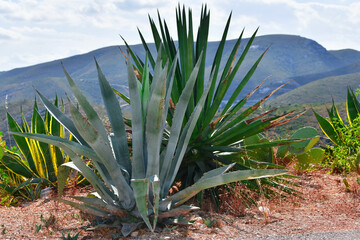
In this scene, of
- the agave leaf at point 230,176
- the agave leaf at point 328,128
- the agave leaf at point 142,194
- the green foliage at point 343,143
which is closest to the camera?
the agave leaf at point 142,194

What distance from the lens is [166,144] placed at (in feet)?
14.3

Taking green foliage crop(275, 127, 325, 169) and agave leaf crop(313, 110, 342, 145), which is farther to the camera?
agave leaf crop(313, 110, 342, 145)

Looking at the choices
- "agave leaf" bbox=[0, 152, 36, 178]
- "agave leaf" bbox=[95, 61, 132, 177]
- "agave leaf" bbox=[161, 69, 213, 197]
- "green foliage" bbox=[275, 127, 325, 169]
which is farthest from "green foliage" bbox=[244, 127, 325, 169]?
"agave leaf" bbox=[0, 152, 36, 178]

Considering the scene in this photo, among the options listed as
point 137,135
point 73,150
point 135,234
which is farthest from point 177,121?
point 135,234

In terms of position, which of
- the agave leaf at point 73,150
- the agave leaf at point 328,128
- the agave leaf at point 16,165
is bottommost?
the agave leaf at point 16,165

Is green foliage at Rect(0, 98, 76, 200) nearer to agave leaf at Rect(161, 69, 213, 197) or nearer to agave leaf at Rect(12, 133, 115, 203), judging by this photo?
agave leaf at Rect(12, 133, 115, 203)

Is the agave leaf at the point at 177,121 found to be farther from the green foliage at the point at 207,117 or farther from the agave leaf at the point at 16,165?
the agave leaf at the point at 16,165

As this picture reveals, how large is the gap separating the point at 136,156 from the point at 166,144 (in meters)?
1.10

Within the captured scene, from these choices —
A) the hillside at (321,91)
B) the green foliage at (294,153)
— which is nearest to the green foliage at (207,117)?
the green foliage at (294,153)

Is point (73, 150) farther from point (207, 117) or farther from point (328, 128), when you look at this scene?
point (328, 128)

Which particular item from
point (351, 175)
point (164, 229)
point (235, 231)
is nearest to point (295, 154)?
point (351, 175)

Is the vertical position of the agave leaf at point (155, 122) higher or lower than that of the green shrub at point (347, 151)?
Answer: higher

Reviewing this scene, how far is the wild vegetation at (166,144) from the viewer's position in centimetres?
308

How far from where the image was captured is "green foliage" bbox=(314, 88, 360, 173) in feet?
18.1
